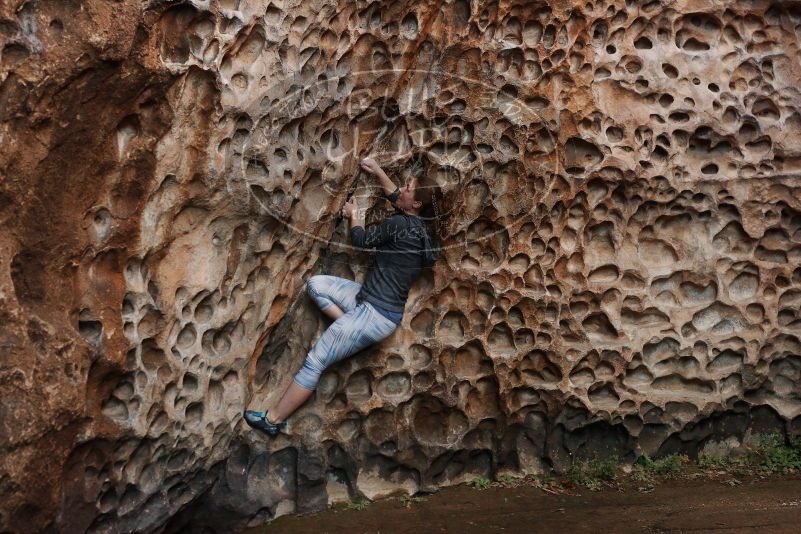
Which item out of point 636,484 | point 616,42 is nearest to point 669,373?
point 636,484

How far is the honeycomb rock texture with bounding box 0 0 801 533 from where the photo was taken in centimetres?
446

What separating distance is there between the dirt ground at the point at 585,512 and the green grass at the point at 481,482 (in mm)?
43

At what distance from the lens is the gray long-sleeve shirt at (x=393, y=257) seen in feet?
16.9

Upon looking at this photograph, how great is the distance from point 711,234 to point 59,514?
3.86 metres

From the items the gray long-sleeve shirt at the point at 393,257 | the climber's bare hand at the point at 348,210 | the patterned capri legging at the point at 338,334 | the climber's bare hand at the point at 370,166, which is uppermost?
the climber's bare hand at the point at 370,166

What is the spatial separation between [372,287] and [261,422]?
3.20 ft

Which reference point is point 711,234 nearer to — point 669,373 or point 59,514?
point 669,373

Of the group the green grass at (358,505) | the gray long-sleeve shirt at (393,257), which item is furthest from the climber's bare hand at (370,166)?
the green grass at (358,505)

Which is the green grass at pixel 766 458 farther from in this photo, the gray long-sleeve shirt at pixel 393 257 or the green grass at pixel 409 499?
the gray long-sleeve shirt at pixel 393 257

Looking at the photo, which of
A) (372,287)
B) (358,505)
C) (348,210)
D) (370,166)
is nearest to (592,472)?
(358,505)

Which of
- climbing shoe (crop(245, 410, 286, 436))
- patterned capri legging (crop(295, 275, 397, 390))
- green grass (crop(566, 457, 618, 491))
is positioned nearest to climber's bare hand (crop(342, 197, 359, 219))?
patterned capri legging (crop(295, 275, 397, 390))

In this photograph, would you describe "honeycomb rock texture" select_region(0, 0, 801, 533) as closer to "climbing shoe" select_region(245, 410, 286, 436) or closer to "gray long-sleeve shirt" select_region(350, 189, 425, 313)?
"climbing shoe" select_region(245, 410, 286, 436)

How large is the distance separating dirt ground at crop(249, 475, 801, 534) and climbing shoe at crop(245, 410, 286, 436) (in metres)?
0.52

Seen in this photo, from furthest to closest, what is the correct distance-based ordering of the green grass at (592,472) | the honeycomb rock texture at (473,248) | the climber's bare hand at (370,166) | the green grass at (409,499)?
the green grass at (592,472)
the green grass at (409,499)
the climber's bare hand at (370,166)
the honeycomb rock texture at (473,248)
